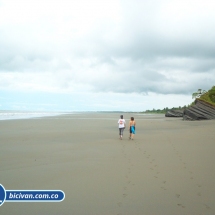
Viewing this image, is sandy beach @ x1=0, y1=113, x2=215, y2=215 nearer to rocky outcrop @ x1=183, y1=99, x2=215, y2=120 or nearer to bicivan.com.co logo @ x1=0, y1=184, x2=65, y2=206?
bicivan.com.co logo @ x1=0, y1=184, x2=65, y2=206

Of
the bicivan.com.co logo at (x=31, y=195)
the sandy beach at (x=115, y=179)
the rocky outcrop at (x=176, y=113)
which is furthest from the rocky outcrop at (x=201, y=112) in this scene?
the bicivan.com.co logo at (x=31, y=195)

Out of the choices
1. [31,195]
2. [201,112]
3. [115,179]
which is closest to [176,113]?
[201,112]

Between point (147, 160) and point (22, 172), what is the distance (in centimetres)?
484

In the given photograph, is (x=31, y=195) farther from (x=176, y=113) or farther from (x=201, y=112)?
(x=176, y=113)

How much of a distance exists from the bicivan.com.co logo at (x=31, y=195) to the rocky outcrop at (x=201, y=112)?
113ft

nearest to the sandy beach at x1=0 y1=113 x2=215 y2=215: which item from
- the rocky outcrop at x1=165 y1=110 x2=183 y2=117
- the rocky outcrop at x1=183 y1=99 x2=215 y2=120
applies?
the rocky outcrop at x1=183 y1=99 x2=215 y2=120

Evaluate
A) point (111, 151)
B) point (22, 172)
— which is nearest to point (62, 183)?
point (22, 172)

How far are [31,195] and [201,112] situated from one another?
35.9 metres

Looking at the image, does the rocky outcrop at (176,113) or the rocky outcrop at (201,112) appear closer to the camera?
the rocky outcrop at (201,112)

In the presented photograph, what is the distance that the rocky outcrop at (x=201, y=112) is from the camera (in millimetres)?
36844

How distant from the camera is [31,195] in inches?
235

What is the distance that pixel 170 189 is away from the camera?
6387 millimetres

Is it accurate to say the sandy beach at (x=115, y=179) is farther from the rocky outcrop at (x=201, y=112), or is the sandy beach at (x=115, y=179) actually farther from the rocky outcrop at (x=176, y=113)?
the rocky outcrop at (x=176, y=113)

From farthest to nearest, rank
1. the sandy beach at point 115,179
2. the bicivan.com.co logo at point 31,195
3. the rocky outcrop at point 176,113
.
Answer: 1. the rocky outcrop at point 176,113
2. the bicivan.com.co logo at point 31,195
3. the sandy beach at point 115,179
